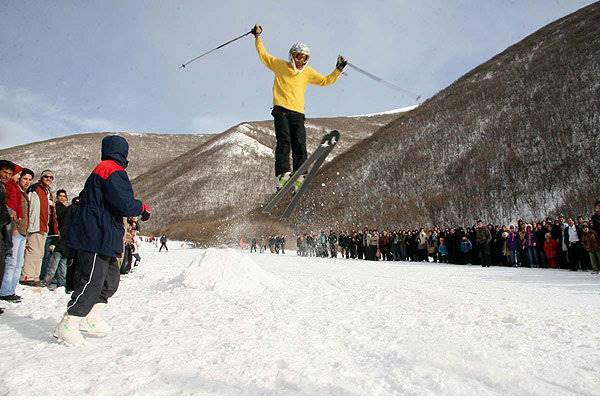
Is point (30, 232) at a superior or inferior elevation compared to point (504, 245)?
inferior

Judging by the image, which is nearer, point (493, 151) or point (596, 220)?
point (596, 220)

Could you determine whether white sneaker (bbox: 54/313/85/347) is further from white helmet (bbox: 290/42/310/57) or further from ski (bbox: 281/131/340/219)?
white helmet (bbox: 290/42/310/57)

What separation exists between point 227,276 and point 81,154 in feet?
391

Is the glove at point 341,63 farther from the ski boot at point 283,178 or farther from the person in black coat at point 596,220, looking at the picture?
the person in black coat at point 596,220

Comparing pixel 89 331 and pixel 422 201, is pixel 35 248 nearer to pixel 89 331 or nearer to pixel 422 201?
pixel 89 331

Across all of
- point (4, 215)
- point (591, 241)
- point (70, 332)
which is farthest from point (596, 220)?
point (4, 215)

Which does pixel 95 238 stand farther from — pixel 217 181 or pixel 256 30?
pixel 217 181

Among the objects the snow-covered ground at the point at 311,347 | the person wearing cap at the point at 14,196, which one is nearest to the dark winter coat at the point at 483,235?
the snow-covered ground at the point at 311,347

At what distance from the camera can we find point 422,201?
42375 mm

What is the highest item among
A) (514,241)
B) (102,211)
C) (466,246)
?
(514,241)

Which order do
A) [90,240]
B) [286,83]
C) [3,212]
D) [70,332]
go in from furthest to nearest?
[286,83] < [3,212] < [90,240] < [70,332]

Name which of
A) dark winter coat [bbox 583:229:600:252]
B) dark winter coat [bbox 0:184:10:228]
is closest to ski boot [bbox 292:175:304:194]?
dark winter coat [bbox 0:184:10:228]

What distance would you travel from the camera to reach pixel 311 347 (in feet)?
11.2

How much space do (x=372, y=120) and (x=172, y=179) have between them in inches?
2431
